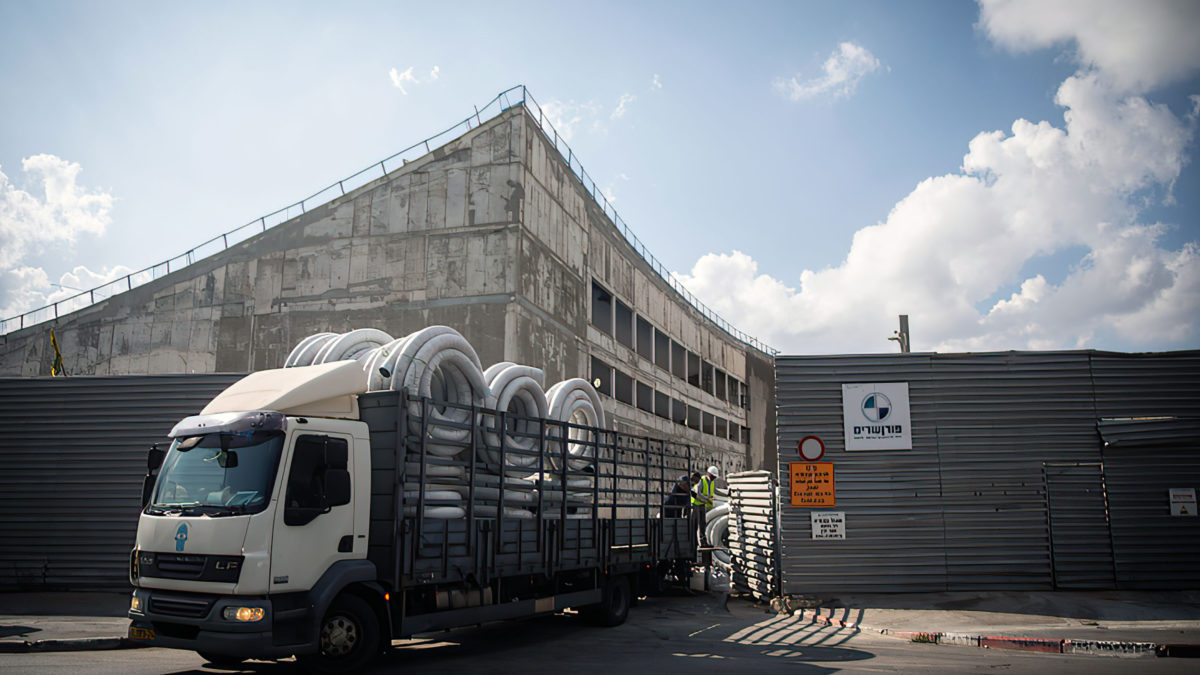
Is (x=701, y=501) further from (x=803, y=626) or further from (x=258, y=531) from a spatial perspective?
(x=258, y=531)

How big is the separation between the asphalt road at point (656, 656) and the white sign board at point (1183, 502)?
5608 mm

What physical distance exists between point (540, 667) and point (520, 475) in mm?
2255

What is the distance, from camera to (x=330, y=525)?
24.8 ft

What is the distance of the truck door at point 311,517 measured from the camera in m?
7.13

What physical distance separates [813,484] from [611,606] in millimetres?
4606

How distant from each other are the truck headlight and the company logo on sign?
35.4 feet

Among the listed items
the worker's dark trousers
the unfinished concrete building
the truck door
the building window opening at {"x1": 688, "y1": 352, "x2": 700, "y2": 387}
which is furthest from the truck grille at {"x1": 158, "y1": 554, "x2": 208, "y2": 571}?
the building window opening at {"x1": 688, "y1": 352, "x2": 700, "y2": 387}

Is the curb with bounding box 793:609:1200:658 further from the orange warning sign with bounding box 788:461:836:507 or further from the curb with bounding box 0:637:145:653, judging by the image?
the curb with bounding box 0:637:145:653

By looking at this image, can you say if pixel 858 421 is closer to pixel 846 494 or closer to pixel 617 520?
pixel 846 494

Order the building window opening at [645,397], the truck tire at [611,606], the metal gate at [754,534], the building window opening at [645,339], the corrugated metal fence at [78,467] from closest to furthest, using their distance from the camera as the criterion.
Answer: the truck tire at [611,606] → the metal gate at [754,534] → the corrugated metal fence at [78,467] → the building window opening at [645,397] → the building window opening at [645,339]

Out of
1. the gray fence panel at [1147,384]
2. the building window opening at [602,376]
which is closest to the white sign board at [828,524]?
the gray fence panel at [1147,384]

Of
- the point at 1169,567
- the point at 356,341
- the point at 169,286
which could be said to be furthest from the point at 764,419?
the point at 356,341

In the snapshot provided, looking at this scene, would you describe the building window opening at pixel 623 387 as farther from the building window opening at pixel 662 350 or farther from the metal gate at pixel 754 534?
the metal gate at pixel 754 534

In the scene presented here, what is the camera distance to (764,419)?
62.7 m
